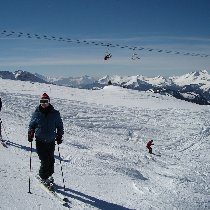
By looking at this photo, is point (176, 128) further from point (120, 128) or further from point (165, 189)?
point (165, 189)

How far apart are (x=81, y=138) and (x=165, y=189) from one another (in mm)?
9782

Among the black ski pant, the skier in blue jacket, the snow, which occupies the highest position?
the skier in blue jacket

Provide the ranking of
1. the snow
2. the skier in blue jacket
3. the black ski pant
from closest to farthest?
the skier in blue jacket < the black ski pant < the snow

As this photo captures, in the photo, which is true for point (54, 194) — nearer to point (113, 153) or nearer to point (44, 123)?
point (44, 123)

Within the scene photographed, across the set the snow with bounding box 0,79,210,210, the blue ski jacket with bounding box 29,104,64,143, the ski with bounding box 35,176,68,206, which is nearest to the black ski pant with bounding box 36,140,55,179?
the blue ski jacket with bounding box 29,104,64,143

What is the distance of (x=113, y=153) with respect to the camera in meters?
17.5

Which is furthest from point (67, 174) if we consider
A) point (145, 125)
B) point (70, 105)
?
point (70, 105)

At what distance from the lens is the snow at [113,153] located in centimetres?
953

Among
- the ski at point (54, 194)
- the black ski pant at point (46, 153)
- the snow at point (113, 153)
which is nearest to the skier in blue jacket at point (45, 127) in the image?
the black ski pant at point (46, 153)

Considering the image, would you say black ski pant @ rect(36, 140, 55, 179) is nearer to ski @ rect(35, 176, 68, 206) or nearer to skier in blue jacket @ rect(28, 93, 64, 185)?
skier in blue jacket @ rect(28, 93, 64, 185)

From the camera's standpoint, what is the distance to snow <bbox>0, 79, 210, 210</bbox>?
31.3 ft

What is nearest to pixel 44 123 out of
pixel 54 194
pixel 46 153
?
pixel 46 153

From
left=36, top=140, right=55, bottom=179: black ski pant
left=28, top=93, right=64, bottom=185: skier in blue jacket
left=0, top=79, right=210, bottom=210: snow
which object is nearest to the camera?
left=28, top=93, right=64, bottom=185: skier in blue jacket

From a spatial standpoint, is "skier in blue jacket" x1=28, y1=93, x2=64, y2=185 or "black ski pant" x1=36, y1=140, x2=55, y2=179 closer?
"skier in blue jacket" x1=28, y1=93, x2=64, y2=185
